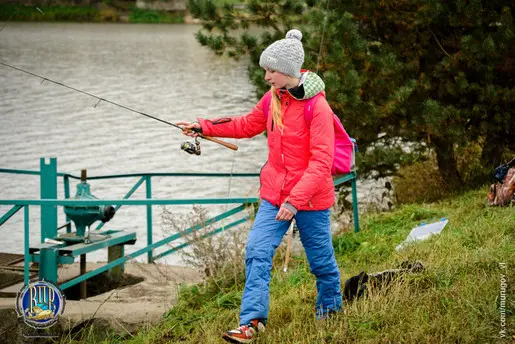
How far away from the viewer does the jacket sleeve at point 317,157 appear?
4.25 m

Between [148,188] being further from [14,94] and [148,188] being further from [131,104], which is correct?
[14,94]

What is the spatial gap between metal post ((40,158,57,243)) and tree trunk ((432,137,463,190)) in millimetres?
5444

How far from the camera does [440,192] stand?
36.8 feet

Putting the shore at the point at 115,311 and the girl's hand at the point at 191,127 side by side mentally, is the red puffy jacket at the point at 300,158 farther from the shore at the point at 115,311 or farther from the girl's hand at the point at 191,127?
the shore at the point at 115,311

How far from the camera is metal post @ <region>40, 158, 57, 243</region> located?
8.23 metres

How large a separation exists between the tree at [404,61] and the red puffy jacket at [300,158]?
5296 millimetres

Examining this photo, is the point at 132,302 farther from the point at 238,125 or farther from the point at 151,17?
the point at 151,17

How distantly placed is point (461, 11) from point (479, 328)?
21.7ft

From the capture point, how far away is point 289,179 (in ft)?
14.5

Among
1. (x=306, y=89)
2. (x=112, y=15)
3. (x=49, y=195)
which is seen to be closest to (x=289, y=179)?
(x=306, y=89)

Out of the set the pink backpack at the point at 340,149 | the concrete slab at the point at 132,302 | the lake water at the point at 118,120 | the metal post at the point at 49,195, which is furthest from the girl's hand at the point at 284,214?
the metal post at the point at 49,195

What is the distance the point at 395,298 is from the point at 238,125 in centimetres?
140

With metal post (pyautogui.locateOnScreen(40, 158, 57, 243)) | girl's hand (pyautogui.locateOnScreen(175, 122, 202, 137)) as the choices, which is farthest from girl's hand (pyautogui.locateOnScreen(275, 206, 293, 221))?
metal post (pyautogui.locateOnScreen(40, 158, 57, 243))

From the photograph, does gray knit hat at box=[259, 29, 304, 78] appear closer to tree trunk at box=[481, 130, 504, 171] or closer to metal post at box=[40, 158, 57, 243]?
metal post at box=[40, 158, 57, 243]
